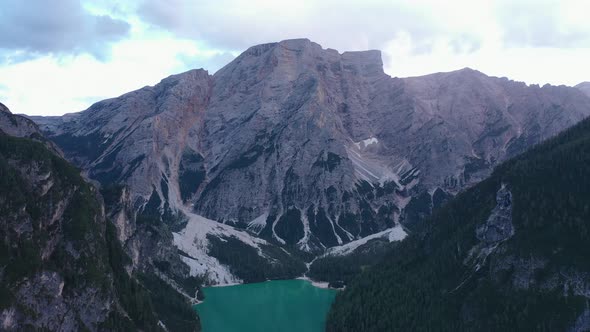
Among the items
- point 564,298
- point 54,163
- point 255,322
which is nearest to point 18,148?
point 54,163

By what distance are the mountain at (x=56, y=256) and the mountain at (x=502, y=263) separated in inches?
2223

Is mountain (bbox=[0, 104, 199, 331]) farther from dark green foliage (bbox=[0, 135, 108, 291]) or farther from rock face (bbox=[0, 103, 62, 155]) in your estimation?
rock face (bbox=[0, 103, 62, 155])

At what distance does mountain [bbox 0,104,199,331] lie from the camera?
113 meters

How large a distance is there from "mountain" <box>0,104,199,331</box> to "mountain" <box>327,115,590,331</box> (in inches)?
2223

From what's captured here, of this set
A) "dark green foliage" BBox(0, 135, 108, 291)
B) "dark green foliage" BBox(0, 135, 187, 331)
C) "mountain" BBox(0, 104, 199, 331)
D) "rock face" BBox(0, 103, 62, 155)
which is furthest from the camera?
"rock face" BBox(0, 103, 62, 155)

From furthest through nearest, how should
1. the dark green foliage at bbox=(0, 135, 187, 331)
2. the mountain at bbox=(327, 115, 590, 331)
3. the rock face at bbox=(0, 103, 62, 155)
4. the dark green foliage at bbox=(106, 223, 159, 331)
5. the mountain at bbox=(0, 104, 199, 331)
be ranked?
the rock face at bbox=(0, 103, 62, 155) → the dark green foliage at bbox=(106, 223, 159, 331) → the mountain at bbox=(327, 115, 590, 331) → the dark green foliage at bbox=(0, 135, 187, 331) → the mountain at bbox=(0, 104, 199, 331)

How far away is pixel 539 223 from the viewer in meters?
145

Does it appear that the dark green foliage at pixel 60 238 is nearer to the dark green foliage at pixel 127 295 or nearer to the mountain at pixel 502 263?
the dark green foliage at pixel 127 295

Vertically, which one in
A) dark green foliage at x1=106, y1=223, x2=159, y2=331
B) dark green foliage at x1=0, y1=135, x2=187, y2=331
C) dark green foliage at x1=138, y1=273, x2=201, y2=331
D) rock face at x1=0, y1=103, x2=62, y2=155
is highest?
rock face at x1=0, y1=103, x2=62, y2=155

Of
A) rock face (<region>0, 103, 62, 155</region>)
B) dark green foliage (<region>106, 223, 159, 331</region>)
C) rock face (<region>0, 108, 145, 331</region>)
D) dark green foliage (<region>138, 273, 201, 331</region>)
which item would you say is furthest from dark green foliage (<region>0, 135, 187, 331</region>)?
rock face (<region>0, 103, 62, 155</region>)

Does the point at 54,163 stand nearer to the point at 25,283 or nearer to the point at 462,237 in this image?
the point at 25,283

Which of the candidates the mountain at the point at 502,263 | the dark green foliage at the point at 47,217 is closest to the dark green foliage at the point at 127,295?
the dark green foliage at the point at 47,217

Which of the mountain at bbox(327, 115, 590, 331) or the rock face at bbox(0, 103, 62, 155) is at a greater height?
the rock face at bbox(0, 103, 62, 155)

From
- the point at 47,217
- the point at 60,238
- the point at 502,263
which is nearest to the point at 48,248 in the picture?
the point at 60,238
